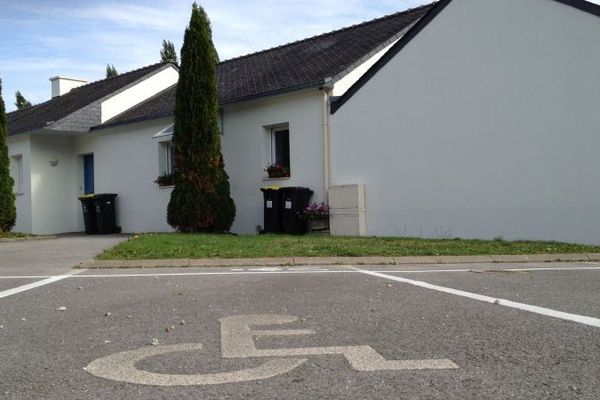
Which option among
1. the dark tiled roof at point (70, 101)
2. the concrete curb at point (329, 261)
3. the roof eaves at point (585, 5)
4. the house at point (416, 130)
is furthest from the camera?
the dark tiled roof at point (70, 101)

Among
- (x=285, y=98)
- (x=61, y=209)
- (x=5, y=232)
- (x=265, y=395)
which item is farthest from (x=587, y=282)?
(x=61, y=209)

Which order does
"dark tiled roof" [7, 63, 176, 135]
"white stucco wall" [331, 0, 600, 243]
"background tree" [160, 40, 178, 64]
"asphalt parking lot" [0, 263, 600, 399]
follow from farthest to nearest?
"background tree" [160, 40, 178, 64] → "dark tiled roof" [7, 63, 176, 135] → "white stucco wall" [331, 0, 600, 243] → "asphalt parking lot" [0, 263, 600, 399]

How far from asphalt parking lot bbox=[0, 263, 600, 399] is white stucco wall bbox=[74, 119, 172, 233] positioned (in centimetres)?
1148

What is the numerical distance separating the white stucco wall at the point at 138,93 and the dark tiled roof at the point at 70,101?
1.17 feet

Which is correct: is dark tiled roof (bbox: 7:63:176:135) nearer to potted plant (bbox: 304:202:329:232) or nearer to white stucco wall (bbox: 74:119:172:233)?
white stucco wall (bbox: 74:119:172:233)

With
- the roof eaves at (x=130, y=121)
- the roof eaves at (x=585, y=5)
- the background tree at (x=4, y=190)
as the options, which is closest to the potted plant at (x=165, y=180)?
the roof eaves at (x=130, y=121)

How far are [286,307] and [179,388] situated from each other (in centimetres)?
252

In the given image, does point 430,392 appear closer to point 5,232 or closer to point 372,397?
point 372,397

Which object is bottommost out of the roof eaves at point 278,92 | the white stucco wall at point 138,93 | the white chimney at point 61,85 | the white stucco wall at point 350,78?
the roof eaves at point 278,92

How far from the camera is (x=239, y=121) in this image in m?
17.5

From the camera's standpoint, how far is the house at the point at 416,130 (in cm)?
1205

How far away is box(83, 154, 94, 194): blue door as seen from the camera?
22016 millimetres

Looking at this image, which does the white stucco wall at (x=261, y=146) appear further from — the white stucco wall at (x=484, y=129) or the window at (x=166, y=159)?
the window at (x=166, y=159)

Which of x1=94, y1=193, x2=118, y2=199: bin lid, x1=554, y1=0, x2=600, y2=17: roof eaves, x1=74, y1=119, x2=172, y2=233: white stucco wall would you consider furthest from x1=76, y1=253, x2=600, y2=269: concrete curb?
x1=94, y1=193, x2=118, y2=199: bin lid
